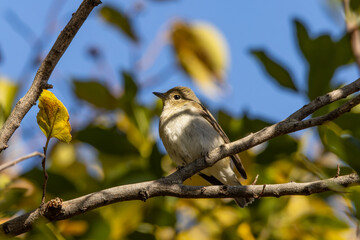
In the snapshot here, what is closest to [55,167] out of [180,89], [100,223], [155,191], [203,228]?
[100,223]

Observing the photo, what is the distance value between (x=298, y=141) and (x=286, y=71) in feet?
1.49

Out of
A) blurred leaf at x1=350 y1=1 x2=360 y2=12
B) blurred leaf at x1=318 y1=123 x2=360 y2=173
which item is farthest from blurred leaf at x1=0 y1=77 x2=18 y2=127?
blurred leaf at x1=350 y1=1 x2=360 y2=12

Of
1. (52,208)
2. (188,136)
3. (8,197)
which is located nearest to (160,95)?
(188,136)

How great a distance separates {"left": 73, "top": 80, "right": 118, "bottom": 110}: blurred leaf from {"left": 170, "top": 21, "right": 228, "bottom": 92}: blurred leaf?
0.77 m

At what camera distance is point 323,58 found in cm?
272

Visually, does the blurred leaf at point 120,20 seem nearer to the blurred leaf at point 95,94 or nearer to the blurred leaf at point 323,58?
the blurred leaf at point 95,94

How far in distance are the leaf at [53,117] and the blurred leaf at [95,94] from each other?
1.24 m

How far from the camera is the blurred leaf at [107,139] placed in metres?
2.79

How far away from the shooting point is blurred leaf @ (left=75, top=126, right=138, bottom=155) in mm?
2789

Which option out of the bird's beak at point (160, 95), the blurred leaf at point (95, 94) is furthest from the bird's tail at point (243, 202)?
the bird's beak at point (160, 95)

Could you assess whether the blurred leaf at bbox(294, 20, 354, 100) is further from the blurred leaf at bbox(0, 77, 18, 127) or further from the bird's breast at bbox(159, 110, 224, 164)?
the blurred leaf at bbox(0, 77, 18, 127)

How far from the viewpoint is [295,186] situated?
6.40 feet

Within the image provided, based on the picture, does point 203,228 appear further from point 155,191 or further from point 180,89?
point 180,89

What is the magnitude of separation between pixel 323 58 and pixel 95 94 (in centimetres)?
153
